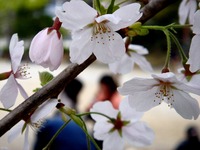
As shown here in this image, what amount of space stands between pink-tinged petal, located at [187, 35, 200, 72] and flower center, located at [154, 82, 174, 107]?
8 cm

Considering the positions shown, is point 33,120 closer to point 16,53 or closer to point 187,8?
point 16,53

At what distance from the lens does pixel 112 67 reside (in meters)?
0.85

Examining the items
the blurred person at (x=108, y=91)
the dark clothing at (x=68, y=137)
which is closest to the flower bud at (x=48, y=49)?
the dark clothing at (x=68, y=137)

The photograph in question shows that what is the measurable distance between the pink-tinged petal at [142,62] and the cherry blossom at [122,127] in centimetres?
7

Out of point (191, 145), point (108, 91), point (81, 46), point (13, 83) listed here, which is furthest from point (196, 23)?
point (191, 145)

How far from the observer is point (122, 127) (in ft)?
2.71

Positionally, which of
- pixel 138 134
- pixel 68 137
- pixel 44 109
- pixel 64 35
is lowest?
pixel 64 35

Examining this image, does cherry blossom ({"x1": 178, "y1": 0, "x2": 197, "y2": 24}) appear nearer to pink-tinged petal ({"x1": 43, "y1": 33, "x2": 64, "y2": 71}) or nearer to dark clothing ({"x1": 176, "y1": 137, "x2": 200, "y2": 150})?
pink-tinged petal ({"x1": 43, "y1": 33, "x2": 64, "y2": 71})

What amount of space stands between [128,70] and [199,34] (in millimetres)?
321

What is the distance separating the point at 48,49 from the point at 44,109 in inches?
2.9

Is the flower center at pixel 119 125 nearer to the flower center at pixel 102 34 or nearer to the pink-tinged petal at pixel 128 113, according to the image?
the pink-tinged petal at pixel 128 113

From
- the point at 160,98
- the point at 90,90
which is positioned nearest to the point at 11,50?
the point at 160,98

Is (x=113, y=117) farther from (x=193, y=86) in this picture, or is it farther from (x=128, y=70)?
(x=193, y=86)

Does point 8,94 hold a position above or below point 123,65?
above
